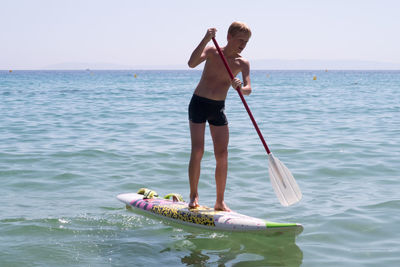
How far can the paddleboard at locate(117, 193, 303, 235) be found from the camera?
4.96 meters

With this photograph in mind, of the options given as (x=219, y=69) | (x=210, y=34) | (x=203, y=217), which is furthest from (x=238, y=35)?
(x=203, y=217)

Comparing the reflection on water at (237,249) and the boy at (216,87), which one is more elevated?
the boy at (216,87)

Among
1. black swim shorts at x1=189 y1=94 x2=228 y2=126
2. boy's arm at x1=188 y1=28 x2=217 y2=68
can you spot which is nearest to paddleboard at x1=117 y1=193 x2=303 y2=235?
black swim shorts at x1=189 y1=94 x2=228 y2=126

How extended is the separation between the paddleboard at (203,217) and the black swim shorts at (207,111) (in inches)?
38.3

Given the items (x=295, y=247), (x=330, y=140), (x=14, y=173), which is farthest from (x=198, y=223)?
(x=330, y=140)

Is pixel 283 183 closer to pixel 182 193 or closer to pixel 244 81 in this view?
pixel 244 81

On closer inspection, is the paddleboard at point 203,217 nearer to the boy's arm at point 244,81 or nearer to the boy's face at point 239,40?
the boy's arm at point 244,81

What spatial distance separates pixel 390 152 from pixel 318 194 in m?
3.38

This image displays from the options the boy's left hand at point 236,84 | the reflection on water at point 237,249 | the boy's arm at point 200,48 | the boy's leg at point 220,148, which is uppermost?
the boy's arm at point 200,48

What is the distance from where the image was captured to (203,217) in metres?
5.33

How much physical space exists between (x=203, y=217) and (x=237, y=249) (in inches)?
24.2

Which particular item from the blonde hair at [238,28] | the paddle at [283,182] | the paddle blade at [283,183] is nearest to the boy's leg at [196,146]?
the paddle at [283,182]

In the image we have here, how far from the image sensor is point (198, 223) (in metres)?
5.36

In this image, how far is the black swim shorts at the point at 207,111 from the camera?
5.11 meters
